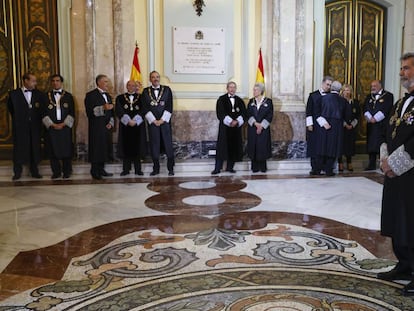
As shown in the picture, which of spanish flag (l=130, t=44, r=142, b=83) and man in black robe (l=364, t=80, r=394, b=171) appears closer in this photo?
man in black robe (l=364, t=80, r=394, b=171)

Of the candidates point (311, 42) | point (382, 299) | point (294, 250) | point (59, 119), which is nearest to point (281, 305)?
point (382, 299)

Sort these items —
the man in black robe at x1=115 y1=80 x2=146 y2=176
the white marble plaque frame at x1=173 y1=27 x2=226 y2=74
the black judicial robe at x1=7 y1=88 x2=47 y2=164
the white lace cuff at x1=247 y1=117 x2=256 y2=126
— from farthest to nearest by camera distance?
the white marble plaque frame at x1=173 y1=27 x2=226 y2=74, the white lace cuff at x1=247 y1=117 x2=256 y2=126, the man in black robe at x1=115 y1=80 x2=146 y2=176, the black judicial robe at x1=7 y1=88 x2=47 y2=164

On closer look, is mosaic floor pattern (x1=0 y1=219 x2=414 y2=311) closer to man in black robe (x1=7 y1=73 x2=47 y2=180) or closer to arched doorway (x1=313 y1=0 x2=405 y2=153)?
man in black robe (x1=7 y1=73 x2=47 y2=180)

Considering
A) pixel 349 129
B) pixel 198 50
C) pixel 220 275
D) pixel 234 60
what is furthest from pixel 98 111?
pixel 220 275

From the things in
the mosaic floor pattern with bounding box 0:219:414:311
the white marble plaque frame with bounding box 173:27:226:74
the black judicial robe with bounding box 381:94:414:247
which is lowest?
the mosaic floor pattern with bounding box 0:219:414:311

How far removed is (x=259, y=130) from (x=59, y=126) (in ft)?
10.3

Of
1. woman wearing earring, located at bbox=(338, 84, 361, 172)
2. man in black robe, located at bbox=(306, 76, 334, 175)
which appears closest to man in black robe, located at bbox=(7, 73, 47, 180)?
man in black robe, located at bbox=(306, 76, 334, 175)

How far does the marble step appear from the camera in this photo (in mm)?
7183

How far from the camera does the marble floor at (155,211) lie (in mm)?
3465

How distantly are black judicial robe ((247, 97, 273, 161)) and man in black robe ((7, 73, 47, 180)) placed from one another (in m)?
3.29

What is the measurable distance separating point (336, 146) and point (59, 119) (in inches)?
170

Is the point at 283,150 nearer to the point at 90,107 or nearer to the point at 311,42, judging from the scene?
the point at 311,42

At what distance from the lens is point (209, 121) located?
803 cm

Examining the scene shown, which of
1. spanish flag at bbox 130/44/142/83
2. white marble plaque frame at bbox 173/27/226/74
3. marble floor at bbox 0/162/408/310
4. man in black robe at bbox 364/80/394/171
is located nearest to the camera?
marble floor at bbox 0/162/408/310
